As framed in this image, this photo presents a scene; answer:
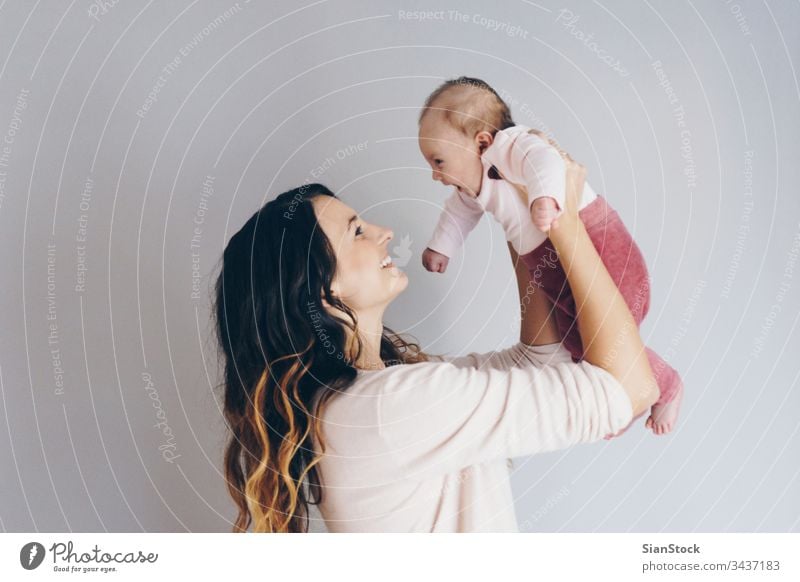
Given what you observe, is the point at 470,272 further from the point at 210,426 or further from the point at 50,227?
the point at 50,227

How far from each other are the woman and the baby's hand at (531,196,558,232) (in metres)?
0.03

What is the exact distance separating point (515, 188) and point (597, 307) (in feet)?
0.46

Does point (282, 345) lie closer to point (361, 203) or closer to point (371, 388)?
point (371, 388)

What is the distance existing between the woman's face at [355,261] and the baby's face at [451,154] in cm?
9

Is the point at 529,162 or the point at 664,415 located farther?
the point at 664,415

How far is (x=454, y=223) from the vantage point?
2.66ft

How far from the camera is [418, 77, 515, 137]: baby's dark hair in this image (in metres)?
0.74

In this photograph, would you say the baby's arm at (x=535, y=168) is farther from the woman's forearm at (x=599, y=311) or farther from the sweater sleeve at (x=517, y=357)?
the sweater sleeve at (x=517, y=357)

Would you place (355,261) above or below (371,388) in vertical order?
above

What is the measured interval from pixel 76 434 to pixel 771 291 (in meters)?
0.87

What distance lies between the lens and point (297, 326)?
751mm
